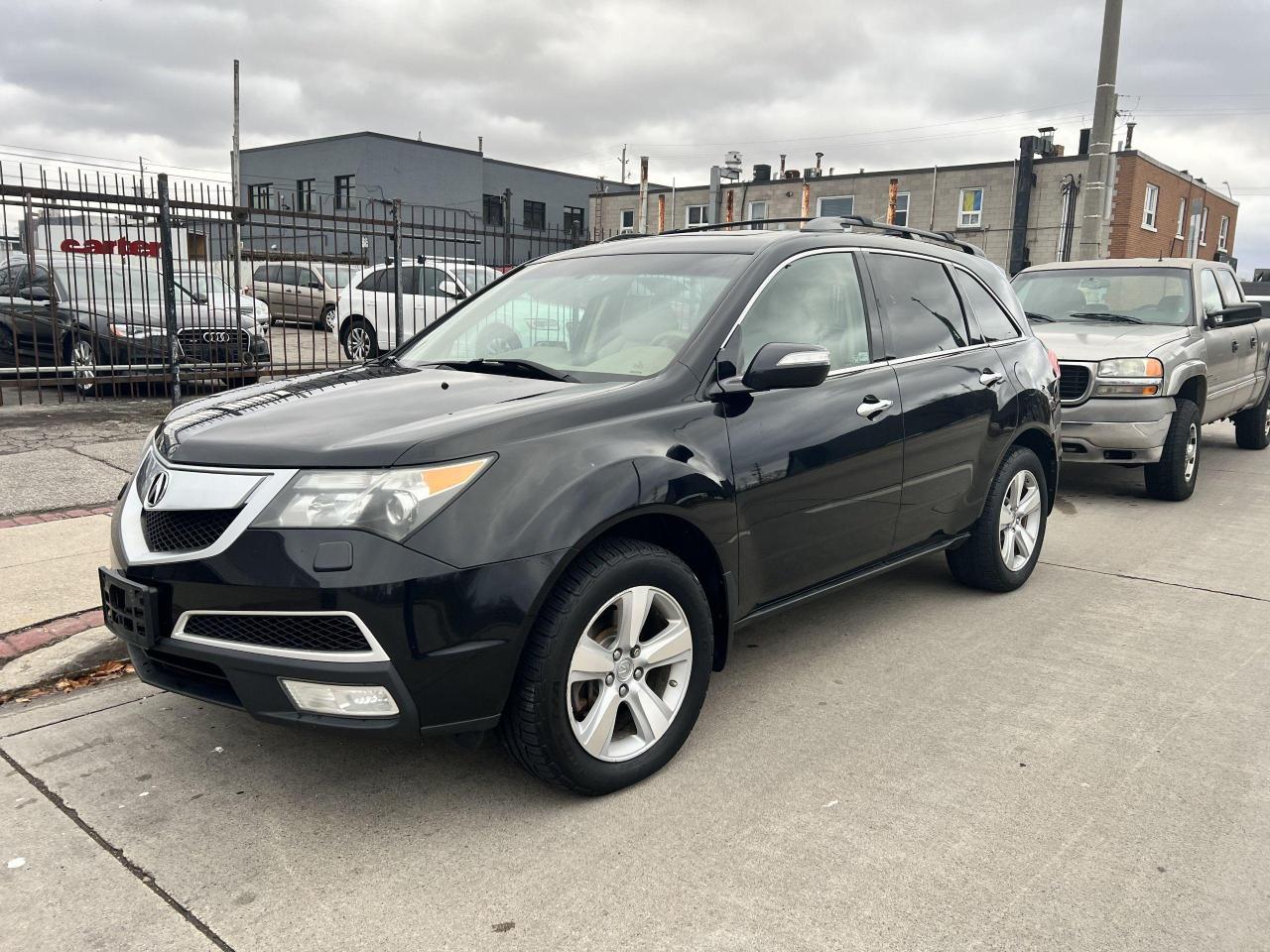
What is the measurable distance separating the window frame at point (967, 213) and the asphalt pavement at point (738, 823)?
3507cm

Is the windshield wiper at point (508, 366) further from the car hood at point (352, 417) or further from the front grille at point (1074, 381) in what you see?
the front grille at point (1074, 381)

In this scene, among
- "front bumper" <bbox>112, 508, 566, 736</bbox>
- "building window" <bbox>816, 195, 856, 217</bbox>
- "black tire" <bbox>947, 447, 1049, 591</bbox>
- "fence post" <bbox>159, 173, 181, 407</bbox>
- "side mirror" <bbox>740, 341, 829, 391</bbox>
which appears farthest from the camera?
"building window" <bbox>816, 195, 856, 217</bbox>

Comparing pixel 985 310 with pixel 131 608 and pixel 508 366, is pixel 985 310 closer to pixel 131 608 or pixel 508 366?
pixel 508 366

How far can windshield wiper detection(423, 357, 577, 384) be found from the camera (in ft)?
11.6

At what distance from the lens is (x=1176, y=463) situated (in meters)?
7.59

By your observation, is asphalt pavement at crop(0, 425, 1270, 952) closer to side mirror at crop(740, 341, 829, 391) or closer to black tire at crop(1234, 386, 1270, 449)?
side mirror at crop(740, 341, 829, 391)

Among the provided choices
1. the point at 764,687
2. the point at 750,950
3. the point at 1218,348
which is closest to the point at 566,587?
the point at 750,950

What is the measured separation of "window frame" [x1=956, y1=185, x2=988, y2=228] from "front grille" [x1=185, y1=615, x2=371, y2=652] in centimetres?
3750

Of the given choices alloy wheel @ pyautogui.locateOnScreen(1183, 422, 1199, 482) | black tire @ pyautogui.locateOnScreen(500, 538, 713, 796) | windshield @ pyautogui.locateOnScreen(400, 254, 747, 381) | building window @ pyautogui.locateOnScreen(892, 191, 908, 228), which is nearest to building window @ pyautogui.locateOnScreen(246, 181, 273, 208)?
windshield @ pyautogui.locateOnScreen(400, 254, 747, 381)

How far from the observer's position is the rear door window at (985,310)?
5.01 metres

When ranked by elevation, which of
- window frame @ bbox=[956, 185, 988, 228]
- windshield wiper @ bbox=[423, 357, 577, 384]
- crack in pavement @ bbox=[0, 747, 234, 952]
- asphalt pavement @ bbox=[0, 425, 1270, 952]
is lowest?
crack in pavement @ bbox=[0, 747, 234, 952]

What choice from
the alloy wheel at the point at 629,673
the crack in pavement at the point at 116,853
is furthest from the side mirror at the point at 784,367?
the crack in pavement at the point at 116,853

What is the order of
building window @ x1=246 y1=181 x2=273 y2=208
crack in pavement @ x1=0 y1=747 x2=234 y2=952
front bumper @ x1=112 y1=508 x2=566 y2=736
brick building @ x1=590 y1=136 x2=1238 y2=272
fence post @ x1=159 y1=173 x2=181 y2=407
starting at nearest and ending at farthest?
crack in pavement @ x1=0 y1=747 x2=234 y2=952 → front bumper @ x1=112 y1=508 x2=566 y2=736 → fence post @ x1=159 y1=173 x2=181 y2=407 → building window @ x1=246 y1=181 x2=273 y2=208 → brick building @ x1=590 y1=136 x2=1238 y2=272

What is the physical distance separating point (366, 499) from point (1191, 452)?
24.0ft
